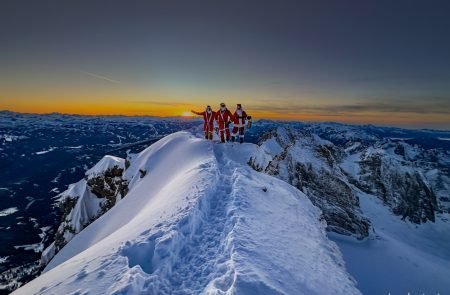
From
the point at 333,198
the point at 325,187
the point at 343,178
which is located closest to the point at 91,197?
the point at 325,187

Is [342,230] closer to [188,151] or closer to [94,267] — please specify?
[188,151]

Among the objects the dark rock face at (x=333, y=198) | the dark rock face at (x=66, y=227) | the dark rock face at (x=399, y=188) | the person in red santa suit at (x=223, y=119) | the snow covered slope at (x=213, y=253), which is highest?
the person in red santa suit at (x=223, y=119)

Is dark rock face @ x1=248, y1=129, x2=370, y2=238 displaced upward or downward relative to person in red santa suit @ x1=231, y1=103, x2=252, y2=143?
downward

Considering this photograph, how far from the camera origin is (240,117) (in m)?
26.5

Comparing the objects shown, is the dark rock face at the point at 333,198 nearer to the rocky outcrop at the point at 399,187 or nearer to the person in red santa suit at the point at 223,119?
the person in red santa suit at the point at 223,119

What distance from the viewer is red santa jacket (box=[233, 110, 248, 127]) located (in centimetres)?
2636

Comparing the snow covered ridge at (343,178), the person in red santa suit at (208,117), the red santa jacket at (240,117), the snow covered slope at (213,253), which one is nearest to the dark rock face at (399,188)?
the snow covered ridge at (343,178)

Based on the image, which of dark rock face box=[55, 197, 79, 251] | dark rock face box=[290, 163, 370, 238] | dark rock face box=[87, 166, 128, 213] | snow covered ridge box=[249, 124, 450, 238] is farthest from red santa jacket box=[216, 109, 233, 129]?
dark rock face box=[55, 197, 79, 251]

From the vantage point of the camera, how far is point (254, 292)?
7.20m

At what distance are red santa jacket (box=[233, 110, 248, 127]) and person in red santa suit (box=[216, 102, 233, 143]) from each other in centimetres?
62

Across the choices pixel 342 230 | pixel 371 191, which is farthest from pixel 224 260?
pixel 371 191

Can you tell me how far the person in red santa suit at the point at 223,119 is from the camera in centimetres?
2686

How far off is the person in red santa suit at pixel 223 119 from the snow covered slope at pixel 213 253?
10389 mm

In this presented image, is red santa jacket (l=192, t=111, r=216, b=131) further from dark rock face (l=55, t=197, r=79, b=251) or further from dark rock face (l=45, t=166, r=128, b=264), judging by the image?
dark rock face (l=55, t=197, r=79, b=251)
